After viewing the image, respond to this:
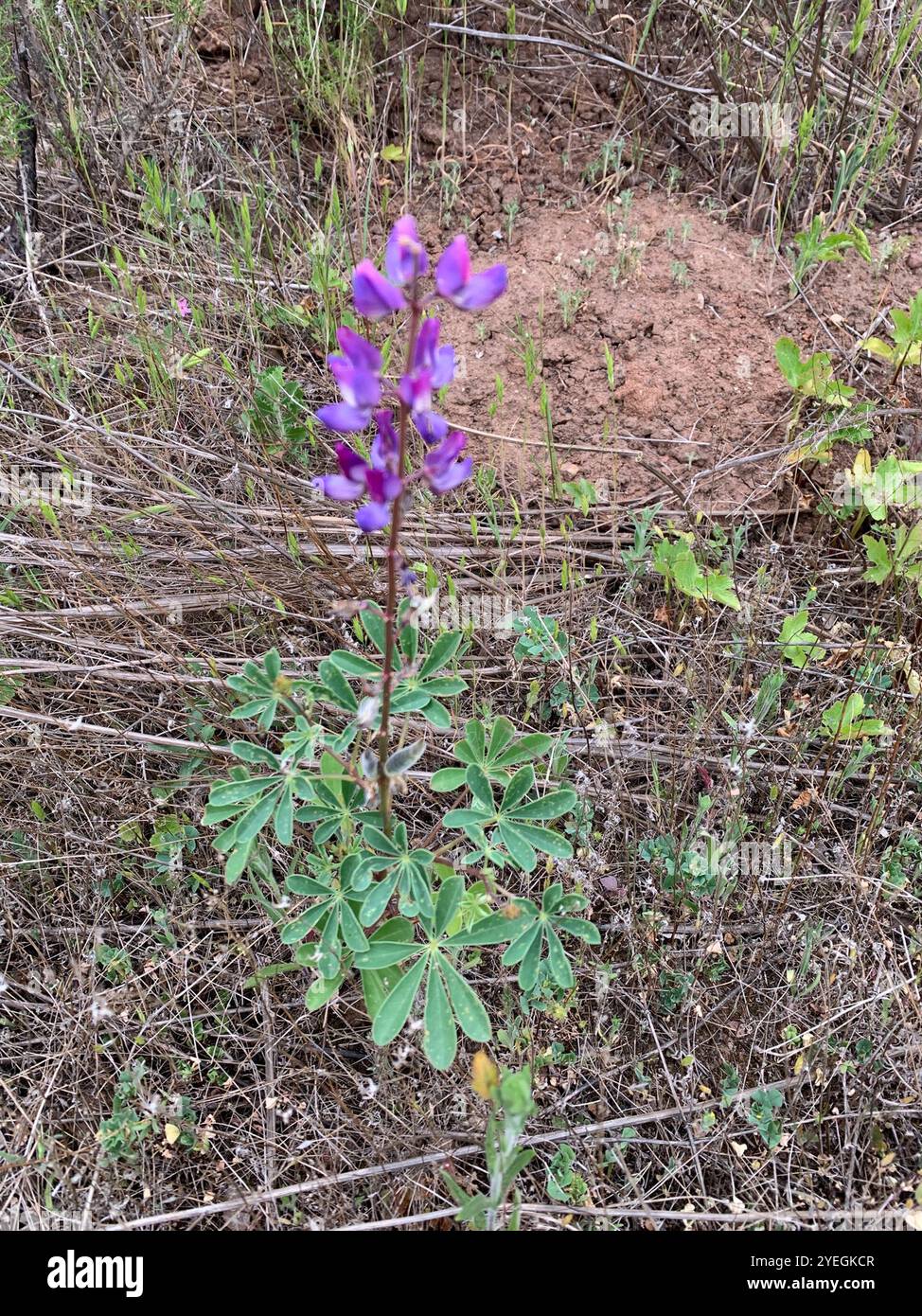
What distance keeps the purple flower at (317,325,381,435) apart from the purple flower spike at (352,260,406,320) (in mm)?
45

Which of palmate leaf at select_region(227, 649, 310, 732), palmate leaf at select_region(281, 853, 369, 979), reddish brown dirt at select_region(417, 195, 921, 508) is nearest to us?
palmate leaf at select_region(281, 853, 369, 979)

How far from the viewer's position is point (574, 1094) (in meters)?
1.96

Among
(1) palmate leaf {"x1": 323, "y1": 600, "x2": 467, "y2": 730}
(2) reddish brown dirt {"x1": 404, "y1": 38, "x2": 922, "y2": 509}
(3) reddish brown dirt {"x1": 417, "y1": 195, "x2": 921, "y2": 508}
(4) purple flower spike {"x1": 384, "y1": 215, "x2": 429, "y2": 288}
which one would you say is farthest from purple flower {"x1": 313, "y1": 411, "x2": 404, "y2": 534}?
(3) reddish brown dirt {"x1": 417, "y1": 195, "x2": 921, "y2": 508}

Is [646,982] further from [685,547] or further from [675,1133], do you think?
[685,547]

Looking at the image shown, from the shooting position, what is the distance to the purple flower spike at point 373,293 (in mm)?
1312

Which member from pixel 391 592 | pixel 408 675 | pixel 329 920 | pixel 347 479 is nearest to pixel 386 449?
pixel 347 479

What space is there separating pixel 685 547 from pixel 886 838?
843 millimetres

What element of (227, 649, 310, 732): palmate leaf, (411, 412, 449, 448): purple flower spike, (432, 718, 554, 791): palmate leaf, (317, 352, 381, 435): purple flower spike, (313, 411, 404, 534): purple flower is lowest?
(432, 718, 554, 791): palmate leaf

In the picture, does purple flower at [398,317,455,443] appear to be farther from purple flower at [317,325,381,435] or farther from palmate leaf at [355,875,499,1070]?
palmate leaf at [355,875,499,1070]

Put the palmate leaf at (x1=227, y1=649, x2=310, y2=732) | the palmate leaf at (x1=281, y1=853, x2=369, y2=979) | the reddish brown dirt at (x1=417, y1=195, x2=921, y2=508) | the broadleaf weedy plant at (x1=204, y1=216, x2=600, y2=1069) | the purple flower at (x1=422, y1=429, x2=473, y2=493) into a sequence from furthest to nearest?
the reddish brown dirt at (x1=417, y1=195, x2=921, y2=508), the palmate leaf at (x1=227, y1=649, x2=310, y2=732), the palmate leaf at (x1=281, y1=853, x2=369, y2=979), the broadleaf weedy plant at (x1=204, y1=216, x2=600, y2=1069), the purple flower at (x1=422, y1=429, x2=473, y2=493)

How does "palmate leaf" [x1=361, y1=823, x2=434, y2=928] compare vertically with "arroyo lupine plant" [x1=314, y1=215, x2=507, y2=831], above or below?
below

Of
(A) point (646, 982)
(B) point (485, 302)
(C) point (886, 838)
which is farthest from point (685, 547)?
(B) point (485, 302)

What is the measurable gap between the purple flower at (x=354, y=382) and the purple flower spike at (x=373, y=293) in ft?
0.15

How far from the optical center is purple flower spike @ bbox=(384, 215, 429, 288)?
4.20 feet
